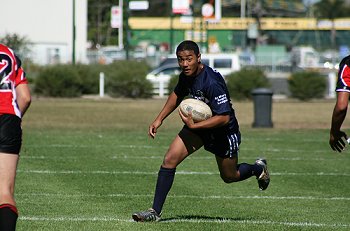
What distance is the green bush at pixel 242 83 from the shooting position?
1543 inches

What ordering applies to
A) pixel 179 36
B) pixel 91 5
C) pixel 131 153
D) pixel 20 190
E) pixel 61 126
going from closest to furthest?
pixel 20 190, pixel 131 153, pixel 61 126, pixel 91 5, pixel 179 36

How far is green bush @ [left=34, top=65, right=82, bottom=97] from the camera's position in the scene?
39.9 metres

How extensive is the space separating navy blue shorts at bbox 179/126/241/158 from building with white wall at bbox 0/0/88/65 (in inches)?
2148

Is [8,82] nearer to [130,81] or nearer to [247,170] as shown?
[247,170]

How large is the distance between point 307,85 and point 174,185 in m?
27.5

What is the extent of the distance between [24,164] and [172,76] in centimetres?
2568

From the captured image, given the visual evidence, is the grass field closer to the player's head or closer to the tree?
the player's head

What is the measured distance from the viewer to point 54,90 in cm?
4000

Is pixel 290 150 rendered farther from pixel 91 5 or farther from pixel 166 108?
pixel 91 5

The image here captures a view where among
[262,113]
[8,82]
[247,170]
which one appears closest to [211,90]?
[247,170]

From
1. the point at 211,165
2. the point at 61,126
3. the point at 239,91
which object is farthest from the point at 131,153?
the point at 239,91

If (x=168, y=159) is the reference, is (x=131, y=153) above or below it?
below

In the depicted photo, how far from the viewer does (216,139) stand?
10.1 m

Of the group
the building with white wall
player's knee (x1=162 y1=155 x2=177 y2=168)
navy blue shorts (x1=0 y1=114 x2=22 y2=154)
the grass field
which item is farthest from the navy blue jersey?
the building with white wall
